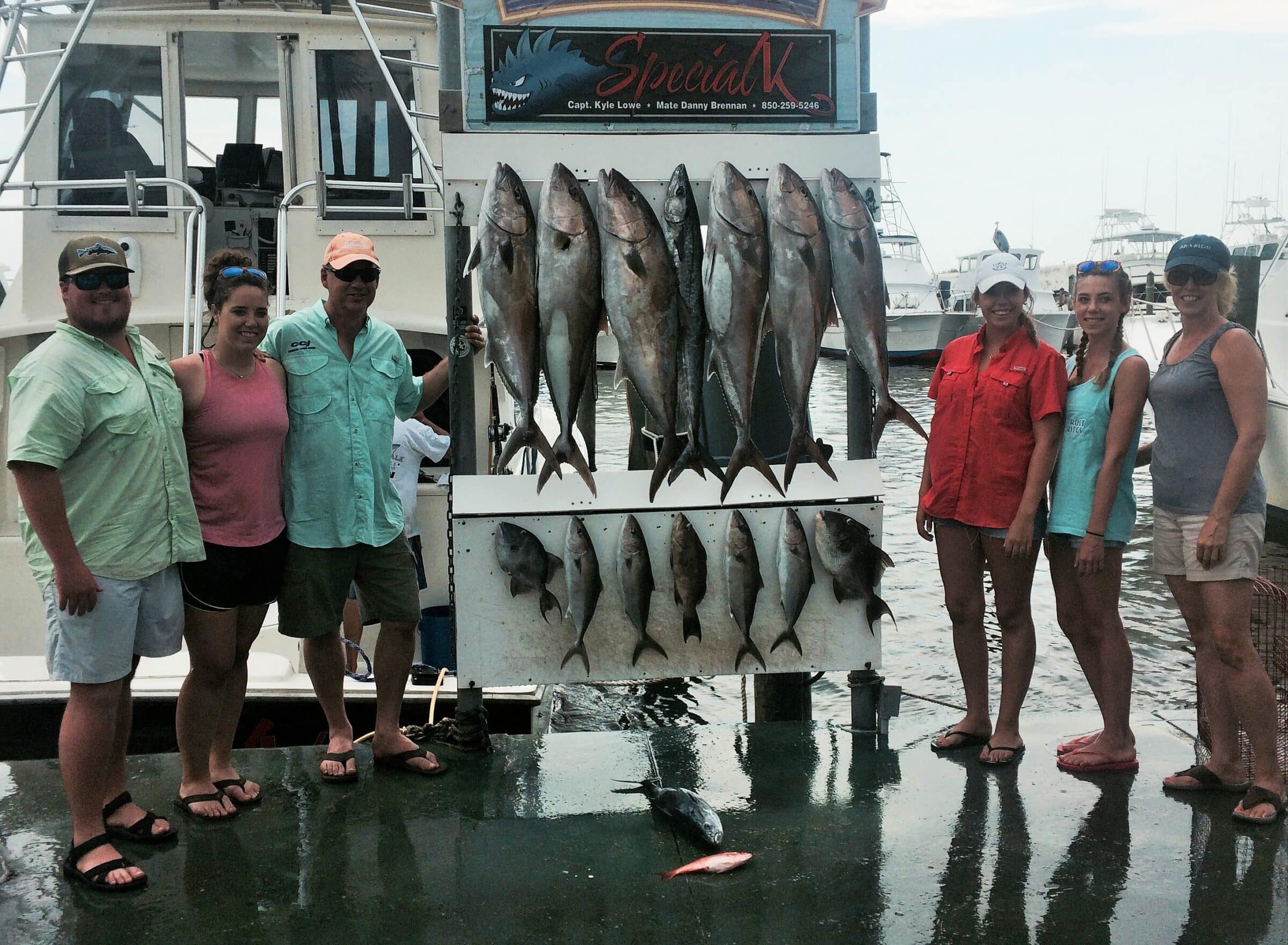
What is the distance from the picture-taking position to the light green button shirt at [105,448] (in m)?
3.12

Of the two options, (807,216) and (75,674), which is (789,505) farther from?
(75,674)

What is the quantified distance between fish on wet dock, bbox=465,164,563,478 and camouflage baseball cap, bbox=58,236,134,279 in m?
1.11

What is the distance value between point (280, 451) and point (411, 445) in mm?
2829

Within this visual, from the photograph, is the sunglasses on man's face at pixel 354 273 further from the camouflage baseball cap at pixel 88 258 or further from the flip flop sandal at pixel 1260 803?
the flip flop sandal at pixel 1260 803

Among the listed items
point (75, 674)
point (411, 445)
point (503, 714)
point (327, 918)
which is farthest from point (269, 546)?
point (411, 445)

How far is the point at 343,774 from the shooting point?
4.03 m

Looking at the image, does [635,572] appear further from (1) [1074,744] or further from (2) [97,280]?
(2) [97,280]

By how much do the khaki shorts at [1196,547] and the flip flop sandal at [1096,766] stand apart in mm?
766

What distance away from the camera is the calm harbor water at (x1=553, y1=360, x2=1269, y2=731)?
29.3 ft

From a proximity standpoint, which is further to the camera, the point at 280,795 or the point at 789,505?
the point at 789,505

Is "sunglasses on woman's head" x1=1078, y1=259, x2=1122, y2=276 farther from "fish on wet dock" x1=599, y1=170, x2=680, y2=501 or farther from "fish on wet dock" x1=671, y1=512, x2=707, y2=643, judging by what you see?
"fish on wet dock" x1=671, y1=512, x2=707, y2=643

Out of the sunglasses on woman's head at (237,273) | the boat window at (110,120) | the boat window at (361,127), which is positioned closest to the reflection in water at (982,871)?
the sunglasses on woman's head at (237,273)

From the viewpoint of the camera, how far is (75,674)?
324 centimetres

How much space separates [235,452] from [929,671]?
24.6 feet
